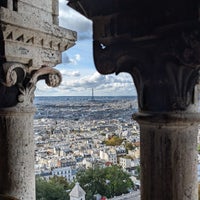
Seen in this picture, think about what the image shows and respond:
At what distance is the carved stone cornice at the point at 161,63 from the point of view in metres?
1.60

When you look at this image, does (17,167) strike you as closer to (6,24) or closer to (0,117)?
(0,117)

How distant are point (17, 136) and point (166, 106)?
6.10 ft

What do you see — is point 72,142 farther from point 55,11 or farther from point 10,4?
point 10,4

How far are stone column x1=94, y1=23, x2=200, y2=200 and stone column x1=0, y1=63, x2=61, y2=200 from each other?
156 cm

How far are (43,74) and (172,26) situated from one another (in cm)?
197

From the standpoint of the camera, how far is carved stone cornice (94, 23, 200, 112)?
1600mm

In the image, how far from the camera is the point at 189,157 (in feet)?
5.69

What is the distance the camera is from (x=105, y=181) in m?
9.43

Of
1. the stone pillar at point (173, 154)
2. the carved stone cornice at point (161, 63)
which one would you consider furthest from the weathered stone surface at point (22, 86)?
the stone pillar at point (173, 154)

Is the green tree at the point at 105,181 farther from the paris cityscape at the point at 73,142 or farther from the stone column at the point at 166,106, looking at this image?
the stone column at the point at 166,106

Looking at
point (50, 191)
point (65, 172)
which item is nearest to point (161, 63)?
point (50, 191)

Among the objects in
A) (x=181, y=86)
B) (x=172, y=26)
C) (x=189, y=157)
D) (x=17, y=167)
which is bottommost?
(x=17, y=167)

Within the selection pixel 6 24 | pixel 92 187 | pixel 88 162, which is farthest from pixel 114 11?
pixel 88 162

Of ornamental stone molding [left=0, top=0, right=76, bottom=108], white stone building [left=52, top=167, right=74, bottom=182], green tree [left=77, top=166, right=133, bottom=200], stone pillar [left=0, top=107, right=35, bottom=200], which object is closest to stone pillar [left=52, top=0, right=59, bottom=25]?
ornamental stone molding [left=0, top=0, right=76, bottom=108]
